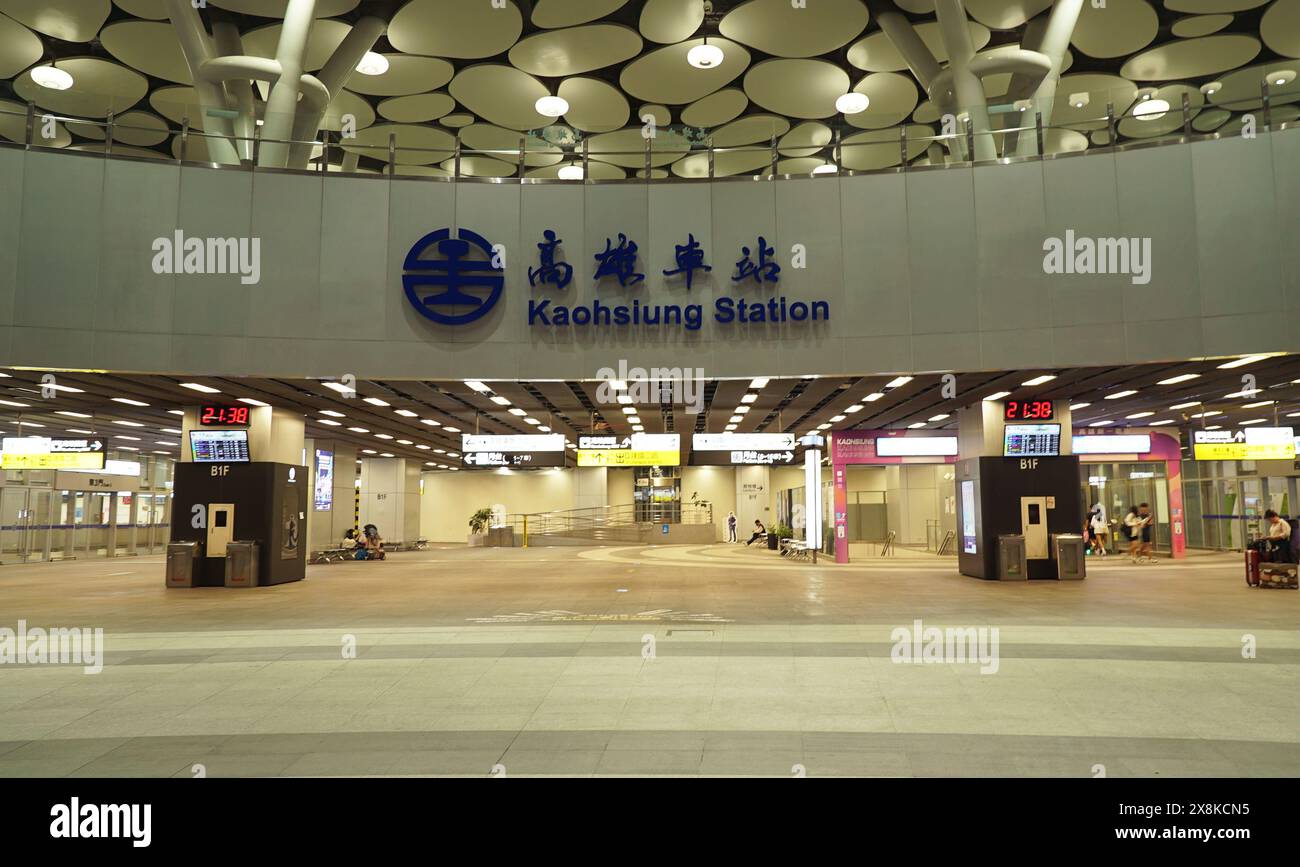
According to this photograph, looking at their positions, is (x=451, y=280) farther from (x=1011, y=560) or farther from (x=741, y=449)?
(x=1011, y=560)

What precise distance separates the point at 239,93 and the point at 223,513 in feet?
28.4

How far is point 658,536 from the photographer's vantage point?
37.8m

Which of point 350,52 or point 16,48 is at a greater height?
point 16,48

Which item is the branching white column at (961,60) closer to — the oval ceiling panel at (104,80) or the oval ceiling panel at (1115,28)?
the oval ceiling panel at (1115,28)

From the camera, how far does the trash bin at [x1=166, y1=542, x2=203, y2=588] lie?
15891 millimetres

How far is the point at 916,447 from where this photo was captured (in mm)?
21375

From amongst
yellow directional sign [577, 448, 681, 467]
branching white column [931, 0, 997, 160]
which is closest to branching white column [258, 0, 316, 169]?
yellow directional sign [577, 448, 681, 467]

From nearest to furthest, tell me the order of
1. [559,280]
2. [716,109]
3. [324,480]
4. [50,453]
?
1. [559,280]
2. [50,453]
3. [716,109]
4. [324,480]

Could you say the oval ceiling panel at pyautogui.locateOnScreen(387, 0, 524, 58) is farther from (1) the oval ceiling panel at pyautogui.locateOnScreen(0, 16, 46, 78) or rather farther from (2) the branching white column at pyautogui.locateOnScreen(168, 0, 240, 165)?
(1) the oval ceiling panel at pyautogui.locateOnScreen(0, 16, 46, 78)

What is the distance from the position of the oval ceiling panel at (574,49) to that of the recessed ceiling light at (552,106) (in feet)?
4.51

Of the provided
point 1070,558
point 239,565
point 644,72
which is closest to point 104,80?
point 239,565

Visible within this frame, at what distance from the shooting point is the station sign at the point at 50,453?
841 inches

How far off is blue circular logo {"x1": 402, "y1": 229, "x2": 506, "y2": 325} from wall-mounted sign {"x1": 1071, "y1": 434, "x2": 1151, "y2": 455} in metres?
17.2
